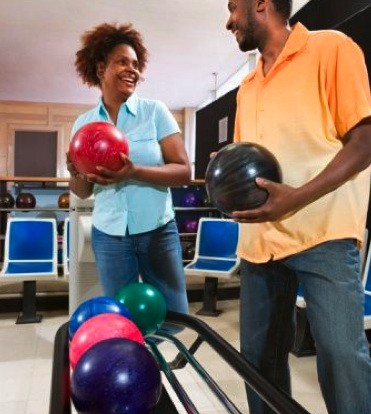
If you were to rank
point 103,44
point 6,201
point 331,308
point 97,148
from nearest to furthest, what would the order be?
point 331,308
point 97,148
point 103,44
point 6,201

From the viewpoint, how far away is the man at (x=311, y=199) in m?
1.11

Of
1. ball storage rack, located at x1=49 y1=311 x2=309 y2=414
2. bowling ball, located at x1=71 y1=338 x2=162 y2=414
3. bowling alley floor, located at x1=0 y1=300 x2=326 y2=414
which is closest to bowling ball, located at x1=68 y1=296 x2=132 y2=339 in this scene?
ball storage rack, located at x1=49 y1=311 x2=309 y2=414

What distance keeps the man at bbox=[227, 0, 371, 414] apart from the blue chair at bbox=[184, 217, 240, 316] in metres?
2.54

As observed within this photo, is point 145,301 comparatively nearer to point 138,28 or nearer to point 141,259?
point 141,259

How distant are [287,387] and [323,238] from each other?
0.59m

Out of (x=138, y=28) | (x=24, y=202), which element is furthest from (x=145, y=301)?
(x=138, y=28)

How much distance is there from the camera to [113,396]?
1124 millimetres

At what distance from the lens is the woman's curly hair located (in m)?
1.90

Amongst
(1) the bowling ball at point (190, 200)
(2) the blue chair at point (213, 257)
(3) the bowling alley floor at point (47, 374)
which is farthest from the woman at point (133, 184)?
(1) the bowling ball at point (190, 200)

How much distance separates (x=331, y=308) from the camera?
3.68 ft

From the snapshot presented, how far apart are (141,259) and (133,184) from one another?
318mm

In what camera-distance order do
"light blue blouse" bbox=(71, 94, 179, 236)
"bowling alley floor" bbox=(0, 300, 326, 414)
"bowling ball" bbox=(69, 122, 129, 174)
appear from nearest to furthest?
1. "bowling ball" bbox=(69, 122, 129, 174)
2. "light blue blouse" bbox=(71, 94, 179, 236)
3. "bowling alley floor" bbox=(0, 300, 326, 414)

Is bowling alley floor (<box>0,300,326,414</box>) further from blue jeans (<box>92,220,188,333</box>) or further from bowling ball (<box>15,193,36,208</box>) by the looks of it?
bowling ball (<box>15,193,36,208</box>)

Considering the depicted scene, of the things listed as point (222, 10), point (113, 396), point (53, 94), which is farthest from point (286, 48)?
point (53, 94)
